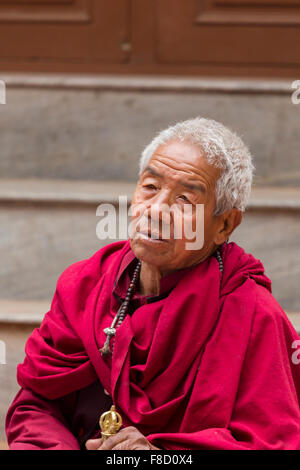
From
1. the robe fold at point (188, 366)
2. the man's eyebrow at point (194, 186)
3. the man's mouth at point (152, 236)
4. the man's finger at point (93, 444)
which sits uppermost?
the man's eyebrow at point (194, 186)

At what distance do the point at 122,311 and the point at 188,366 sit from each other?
226mm

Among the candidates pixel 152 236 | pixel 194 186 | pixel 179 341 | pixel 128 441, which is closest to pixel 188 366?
pixel 179 341

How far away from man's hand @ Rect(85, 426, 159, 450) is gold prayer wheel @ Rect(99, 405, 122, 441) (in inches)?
0.7

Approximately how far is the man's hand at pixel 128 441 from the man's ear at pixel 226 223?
1.67 feet

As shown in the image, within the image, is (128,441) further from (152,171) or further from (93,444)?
(152,171)

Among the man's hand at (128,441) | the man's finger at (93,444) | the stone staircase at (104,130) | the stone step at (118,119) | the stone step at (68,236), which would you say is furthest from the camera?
the stone step at (118,119)

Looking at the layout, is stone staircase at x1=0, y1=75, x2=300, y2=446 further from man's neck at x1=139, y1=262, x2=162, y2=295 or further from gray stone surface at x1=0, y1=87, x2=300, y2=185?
man's neck at x1=139, y1=262, x2=162, y2=295

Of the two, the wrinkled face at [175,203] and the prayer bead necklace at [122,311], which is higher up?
the wrinkled face at [175,203]

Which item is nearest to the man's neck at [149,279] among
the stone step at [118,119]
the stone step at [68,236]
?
the stone step at [68,236]

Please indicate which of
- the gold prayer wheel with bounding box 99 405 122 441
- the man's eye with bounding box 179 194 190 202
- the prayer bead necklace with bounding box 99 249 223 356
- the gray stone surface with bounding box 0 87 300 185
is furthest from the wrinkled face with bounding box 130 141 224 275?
the gray stone surface with bounding box 0 87 300 185

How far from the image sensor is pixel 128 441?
4.58 ft

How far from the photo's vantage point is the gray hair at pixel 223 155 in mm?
1466

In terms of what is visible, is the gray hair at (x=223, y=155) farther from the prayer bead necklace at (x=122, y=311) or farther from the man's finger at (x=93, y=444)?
the man's finger at (x=93, y=444)

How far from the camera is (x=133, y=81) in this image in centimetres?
278
